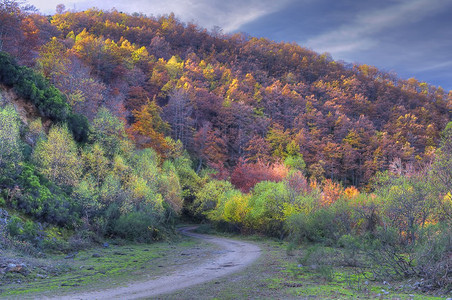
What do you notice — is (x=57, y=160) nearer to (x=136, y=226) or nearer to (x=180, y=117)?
(x=136, y=226)

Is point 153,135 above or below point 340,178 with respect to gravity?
above

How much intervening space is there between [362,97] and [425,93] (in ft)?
118

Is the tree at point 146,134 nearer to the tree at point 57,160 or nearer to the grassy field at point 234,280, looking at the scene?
the tree at point 57,160

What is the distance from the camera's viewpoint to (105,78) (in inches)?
2507

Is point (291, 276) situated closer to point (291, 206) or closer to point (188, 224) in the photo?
point (291, 206)

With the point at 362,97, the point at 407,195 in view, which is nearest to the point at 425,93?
the point at 362,97

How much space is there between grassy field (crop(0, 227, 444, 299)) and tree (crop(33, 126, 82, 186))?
8.96 m

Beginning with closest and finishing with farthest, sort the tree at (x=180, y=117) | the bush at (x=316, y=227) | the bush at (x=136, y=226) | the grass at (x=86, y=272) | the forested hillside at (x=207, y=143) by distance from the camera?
1. the grass at (x=86, y=272)
2. the forested hillside at (x=207, y=143)
3. the bush at (x=316, y=227)
4. the bush at (x=136, y=226)
5. the tree at (x=180, y=117)

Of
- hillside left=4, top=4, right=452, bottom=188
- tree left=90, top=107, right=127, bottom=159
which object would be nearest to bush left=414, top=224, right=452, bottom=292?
tree left=90, top=107, right=127, bottom=159

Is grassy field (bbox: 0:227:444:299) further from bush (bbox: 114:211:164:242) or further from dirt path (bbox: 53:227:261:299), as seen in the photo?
bush (bbox: 114:211:164:242)

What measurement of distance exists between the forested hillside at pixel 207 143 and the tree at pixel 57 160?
118 mm

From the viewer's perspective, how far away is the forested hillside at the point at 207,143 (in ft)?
66.1

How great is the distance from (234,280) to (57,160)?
1997 centimetres

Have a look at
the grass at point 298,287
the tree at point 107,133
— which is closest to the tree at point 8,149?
the tree at point 107,133
